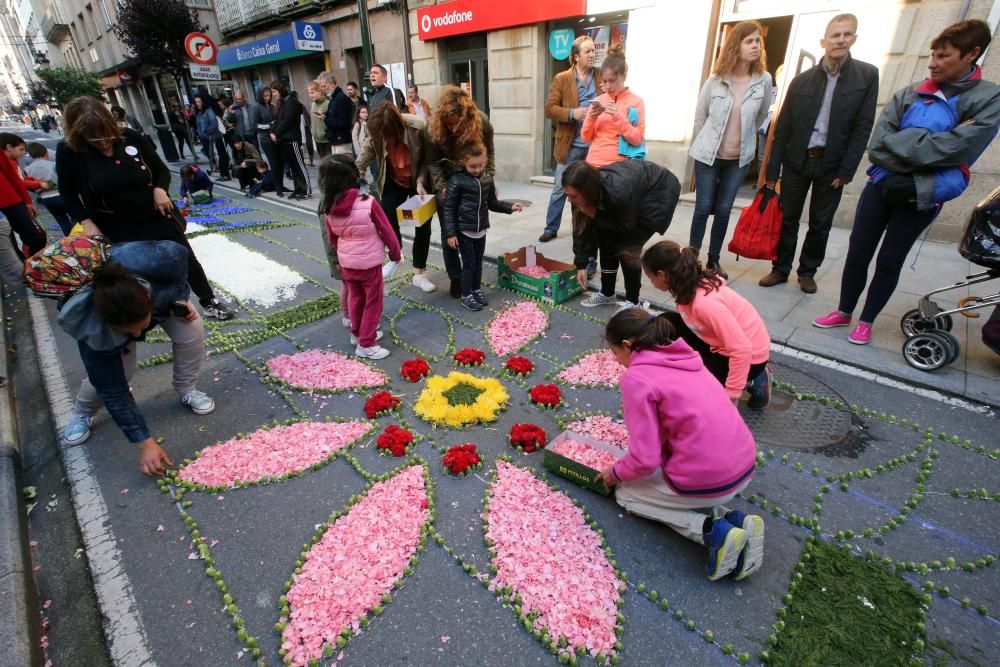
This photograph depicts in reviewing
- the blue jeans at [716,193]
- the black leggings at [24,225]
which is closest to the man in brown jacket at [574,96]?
the blue jeans at [716,193]

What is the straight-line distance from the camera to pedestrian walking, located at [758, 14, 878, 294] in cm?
403

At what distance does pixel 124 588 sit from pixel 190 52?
45.2 ft

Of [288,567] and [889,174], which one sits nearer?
[288,567]

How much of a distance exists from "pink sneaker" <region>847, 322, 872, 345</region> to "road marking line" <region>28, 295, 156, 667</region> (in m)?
4.77

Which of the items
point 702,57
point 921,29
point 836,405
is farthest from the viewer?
point 702,57

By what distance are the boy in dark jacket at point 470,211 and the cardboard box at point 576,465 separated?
7.25ft

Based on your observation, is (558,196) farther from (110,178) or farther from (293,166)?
(293,166)

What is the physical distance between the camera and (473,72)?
1116cm

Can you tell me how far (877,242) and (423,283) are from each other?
4037 millimetres

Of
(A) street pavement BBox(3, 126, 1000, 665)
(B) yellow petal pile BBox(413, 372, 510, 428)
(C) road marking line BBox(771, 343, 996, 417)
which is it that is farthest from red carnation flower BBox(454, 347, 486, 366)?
(C) road marking line BBox(771, 343, 996, 417)

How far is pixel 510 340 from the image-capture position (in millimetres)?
4133

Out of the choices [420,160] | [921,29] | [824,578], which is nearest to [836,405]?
[824,578]

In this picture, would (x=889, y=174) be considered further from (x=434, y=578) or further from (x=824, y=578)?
(x=434, y=578)

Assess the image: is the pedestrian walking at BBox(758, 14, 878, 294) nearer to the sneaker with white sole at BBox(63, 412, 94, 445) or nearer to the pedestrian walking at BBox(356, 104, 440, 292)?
the pedestrian walking at BBox(356, 104, 440, 292)
